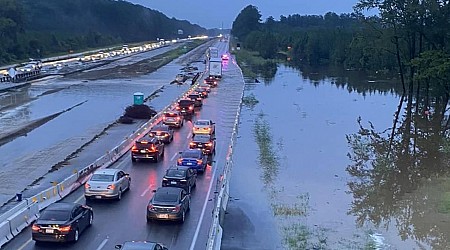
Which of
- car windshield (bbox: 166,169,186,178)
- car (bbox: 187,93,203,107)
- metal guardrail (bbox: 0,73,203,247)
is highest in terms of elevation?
car windshield (bbox: 166,169,186,178)

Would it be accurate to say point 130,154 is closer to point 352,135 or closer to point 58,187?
point 58,187

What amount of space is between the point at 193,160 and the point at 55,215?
12.5 meters

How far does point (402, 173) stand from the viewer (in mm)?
37281

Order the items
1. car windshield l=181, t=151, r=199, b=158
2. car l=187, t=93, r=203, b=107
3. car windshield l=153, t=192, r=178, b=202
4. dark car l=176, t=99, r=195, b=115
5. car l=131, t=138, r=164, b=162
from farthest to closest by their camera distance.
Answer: car l=187, t=93, r=203, b=107
dark car l=176, t=99, r=195, b=115
car l=131, t=138, r=164, b=162
car windshield l=181, t=151, r=199, b=158
car windshield l=153, t=192, r=178, b=202

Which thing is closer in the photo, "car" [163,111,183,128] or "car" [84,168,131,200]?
"car" [84,168,131,200]

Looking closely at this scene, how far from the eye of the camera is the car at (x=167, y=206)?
917 inches

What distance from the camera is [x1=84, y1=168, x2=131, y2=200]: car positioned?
85.4ft

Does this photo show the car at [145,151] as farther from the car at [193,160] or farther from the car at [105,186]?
the car at [105,186]

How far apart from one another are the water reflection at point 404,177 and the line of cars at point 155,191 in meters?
7.95

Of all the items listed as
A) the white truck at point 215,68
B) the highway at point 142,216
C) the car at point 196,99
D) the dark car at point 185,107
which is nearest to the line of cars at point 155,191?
the highway at point 142,216

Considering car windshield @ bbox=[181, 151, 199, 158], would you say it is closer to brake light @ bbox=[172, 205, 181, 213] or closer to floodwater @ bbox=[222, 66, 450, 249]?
floodwater @ bbox=[222, 66, 450, 249]

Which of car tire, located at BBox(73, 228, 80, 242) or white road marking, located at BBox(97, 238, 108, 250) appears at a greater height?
car tire, located at BBox(73, 228, 80, 242)

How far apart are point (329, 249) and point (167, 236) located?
5797 millimetres

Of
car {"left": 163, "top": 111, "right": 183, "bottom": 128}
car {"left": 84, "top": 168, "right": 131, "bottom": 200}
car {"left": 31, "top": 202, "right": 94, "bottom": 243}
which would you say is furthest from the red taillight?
car {"left": 163, "top": 111, "right": 183, "bottom": 128}
